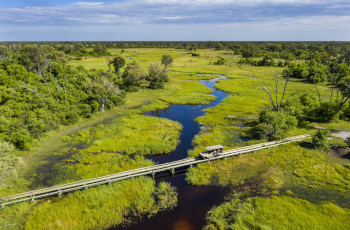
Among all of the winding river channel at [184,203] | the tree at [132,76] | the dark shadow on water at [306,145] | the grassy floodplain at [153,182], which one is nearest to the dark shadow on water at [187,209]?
the winding river channel at [184,203]

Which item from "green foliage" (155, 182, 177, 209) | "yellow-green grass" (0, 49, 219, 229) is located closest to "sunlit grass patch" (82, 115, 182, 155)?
"yellow-green grass" (0, 49, 219, 229)

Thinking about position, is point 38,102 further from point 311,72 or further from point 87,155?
point 311,72

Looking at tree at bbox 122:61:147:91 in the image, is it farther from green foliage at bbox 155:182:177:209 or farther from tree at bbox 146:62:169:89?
green foliage at bbox 155:182:177:209

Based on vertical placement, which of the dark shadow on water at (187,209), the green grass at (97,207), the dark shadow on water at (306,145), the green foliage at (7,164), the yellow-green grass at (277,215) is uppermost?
the green foliage at (7,164)

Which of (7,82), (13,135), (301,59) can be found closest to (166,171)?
(13,135)

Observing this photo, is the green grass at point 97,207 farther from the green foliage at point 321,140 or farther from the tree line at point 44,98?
the green foliage at point 321,140

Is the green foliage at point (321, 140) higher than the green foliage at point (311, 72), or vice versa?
the green foliage at point (311, 72)
